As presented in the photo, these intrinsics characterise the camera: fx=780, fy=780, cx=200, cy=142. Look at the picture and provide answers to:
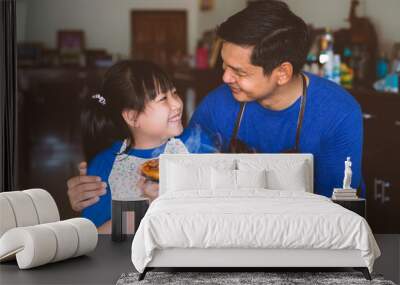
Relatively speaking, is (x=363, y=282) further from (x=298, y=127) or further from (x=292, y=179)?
(x=298, y=127)

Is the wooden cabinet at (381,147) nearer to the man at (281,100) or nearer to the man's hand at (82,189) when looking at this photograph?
the man at (281,100)

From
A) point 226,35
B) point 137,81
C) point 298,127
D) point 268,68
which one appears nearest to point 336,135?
point 298,127

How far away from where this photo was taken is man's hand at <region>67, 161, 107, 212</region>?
859cm

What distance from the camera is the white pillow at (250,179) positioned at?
7.68 m

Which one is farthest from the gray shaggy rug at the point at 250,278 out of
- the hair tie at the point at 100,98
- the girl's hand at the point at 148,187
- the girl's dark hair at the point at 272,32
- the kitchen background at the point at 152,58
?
the girl's dark hair at the point at 272,32

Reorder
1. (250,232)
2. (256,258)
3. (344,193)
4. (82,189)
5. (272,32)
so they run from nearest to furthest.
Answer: (250,232)
(256,258)
(344,193)
(272,32)
(82,189)

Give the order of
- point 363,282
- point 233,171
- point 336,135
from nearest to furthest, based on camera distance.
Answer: point 363,282
point 233,171
point 336,135

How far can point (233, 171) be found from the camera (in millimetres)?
7770

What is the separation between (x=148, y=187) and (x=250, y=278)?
8.97 feet

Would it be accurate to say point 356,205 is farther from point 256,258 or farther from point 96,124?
point 96,124

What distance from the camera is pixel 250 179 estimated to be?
7.70 meters

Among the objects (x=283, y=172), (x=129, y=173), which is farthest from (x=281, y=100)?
(x=129, y=173)

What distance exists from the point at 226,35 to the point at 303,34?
2.71 ft

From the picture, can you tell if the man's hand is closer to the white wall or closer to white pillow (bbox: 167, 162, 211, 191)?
white pillow (bbox: 167, 162, 211, 191)
